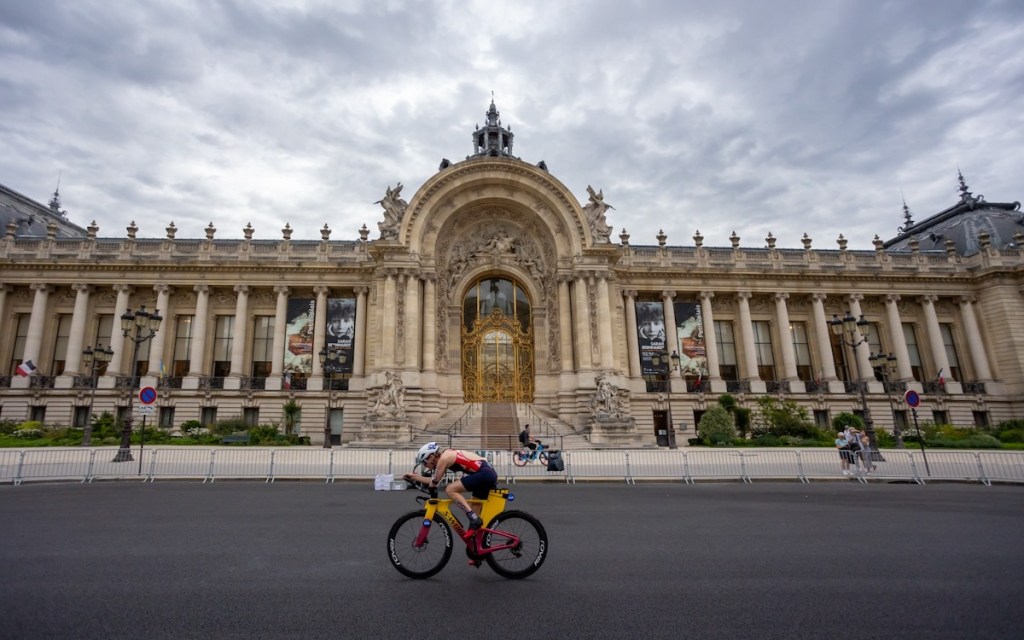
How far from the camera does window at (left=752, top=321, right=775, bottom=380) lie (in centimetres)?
3697

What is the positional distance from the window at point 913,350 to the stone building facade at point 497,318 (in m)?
0.16

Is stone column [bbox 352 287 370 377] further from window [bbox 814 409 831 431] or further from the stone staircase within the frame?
window [bbox 814 409 831 431]

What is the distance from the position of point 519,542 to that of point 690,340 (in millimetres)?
32294

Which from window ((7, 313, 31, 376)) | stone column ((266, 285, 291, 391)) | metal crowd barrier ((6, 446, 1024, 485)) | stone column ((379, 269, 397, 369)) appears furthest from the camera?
window ((7, 313, 31, 376))

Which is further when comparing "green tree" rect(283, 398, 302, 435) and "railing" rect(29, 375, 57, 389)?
"railing" rect(29, 375, 57, 389)

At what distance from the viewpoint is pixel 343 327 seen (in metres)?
33.8

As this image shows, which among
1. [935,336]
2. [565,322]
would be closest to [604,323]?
[565,322]

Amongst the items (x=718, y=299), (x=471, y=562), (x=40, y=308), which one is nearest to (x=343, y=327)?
(x=40, y=308)

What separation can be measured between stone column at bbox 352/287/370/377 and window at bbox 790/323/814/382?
99.4ft

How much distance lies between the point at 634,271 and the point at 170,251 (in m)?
32.3

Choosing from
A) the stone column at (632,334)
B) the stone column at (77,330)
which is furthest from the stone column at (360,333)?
the stone column at (632,334)

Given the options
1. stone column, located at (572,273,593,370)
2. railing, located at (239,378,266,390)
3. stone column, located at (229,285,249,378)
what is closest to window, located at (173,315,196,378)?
stone column, located at (229,285,249,378)

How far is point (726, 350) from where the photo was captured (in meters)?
37.1

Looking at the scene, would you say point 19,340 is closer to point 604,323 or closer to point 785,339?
point 604,323
